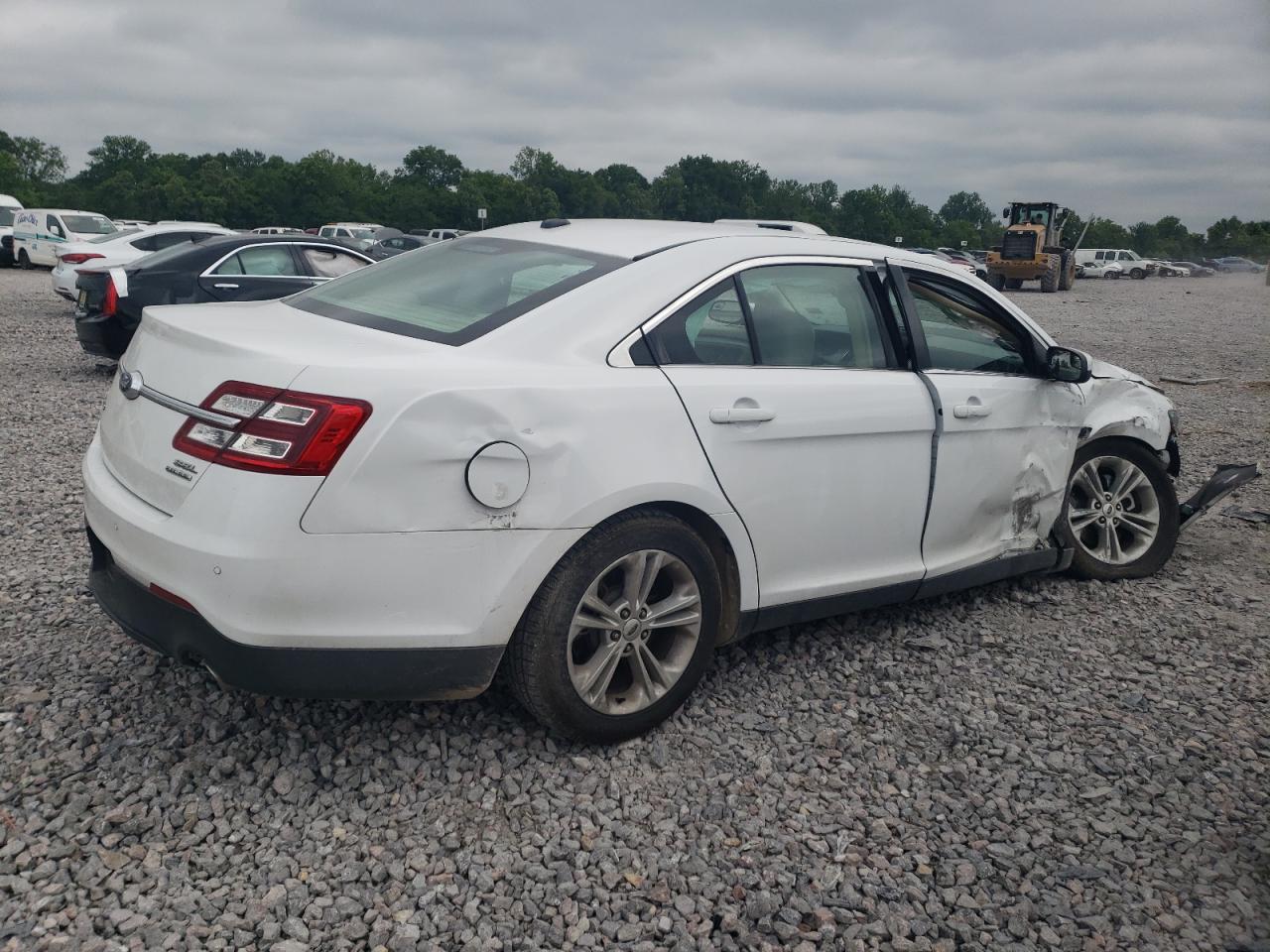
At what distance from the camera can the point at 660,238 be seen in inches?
149

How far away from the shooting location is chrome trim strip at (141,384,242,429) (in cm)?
279

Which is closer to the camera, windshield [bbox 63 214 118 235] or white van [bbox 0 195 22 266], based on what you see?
windshield [bbox 63 214 118 235]

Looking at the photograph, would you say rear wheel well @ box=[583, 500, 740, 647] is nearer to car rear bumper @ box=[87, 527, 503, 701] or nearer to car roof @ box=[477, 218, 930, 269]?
car rear bumper @ box=[87, 527, 503, 701]

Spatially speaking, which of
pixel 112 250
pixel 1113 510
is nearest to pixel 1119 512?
pixel 1113 510

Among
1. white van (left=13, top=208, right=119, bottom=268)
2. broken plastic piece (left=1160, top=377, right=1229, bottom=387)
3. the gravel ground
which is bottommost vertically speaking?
the gravel ground

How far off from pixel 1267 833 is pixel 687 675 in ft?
5.62

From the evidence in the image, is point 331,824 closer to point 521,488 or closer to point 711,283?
point 521,488

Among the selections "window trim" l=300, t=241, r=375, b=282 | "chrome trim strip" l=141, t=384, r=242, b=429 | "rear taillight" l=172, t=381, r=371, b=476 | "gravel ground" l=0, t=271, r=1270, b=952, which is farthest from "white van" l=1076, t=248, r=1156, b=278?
"rear taillight" l=172, t=381, r=371, b=476

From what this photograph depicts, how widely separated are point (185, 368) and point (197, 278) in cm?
838

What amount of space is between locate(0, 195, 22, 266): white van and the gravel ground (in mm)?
27594

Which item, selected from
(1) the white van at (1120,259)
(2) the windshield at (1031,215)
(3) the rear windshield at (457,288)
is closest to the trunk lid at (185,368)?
(3) the rear windshield at (457,288)

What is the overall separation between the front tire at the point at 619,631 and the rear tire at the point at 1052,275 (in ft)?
124

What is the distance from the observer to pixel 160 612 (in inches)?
115

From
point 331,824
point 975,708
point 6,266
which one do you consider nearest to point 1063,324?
point 975,708
